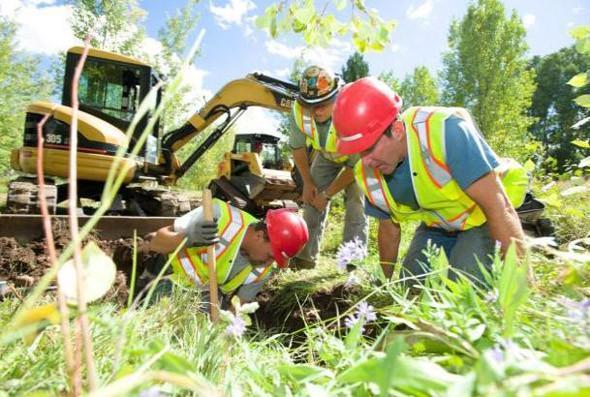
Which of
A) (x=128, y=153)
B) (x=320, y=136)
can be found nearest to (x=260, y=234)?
(x=320, y=136)

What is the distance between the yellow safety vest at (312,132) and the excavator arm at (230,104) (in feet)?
10.6

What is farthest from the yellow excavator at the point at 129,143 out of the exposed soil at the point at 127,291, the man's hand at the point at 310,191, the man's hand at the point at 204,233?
the man's hand at the point at 204,233

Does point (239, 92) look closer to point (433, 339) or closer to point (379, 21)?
point (379, 21)

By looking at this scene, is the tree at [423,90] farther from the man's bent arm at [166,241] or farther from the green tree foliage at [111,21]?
the man's bent arm at [166,241]

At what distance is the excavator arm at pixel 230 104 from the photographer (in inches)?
310

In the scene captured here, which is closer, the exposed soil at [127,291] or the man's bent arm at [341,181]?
the exposed soil at [127,291]

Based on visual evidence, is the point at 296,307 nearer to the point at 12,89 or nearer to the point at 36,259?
Result: the point at 36,259

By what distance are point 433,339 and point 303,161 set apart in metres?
4.27

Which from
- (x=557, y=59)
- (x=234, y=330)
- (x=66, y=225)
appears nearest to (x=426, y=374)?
(x=234, y=330)

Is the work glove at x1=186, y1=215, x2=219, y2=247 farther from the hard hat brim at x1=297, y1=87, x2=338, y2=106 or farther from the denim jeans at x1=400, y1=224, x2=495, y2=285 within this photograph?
the hard hat brim at x1=297, y1=87, x2=338, y2=106

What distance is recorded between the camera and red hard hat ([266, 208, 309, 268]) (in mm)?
3438

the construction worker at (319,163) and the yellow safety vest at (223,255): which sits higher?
the construction worker at (319,163)

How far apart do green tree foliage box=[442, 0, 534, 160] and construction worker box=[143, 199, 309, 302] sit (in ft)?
72.4

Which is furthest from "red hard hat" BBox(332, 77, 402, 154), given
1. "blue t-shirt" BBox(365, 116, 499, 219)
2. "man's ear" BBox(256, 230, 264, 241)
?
"man's ear" BBox(256, 230, 264, 241)
